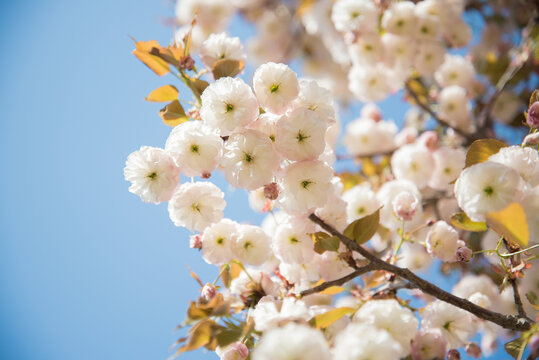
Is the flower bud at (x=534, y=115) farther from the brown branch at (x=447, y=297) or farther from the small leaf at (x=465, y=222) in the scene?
the brown branch at (x=447, y=297)

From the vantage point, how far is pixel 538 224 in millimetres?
694

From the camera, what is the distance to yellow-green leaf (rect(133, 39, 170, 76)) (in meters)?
0.88

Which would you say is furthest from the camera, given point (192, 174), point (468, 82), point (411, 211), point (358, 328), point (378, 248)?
point (468, 82)

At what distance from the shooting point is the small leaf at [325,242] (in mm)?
803

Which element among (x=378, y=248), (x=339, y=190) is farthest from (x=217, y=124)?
(x=378, y=248)

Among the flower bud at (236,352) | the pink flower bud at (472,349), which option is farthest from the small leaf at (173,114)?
the pink flower bud at (472,349)

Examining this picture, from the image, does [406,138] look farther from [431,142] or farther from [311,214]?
[311,214]

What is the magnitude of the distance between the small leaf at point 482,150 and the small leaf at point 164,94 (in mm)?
601

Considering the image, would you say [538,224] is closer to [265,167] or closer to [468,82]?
[265,167]

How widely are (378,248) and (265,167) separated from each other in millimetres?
729

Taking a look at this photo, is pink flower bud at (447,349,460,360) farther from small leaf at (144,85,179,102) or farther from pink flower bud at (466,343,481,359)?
small leaf at (144,85,179,102)

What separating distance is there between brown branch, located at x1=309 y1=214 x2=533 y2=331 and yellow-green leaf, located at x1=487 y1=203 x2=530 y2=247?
17 cm

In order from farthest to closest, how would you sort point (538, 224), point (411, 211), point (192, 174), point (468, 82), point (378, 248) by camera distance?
1. point (468, 82)
2. point (378, 248)
3. point (411, 211)
4. point (192, 174)
5. point (538, 224)

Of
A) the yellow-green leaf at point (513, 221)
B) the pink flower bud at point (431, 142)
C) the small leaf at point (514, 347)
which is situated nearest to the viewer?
the yellow-green leaf at point (513, 221)
